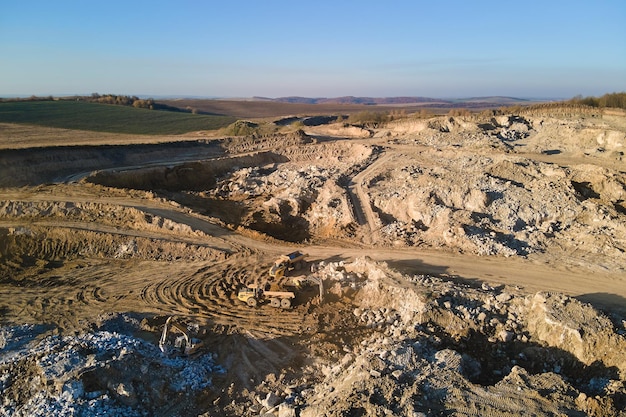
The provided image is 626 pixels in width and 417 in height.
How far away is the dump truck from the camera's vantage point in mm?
13961

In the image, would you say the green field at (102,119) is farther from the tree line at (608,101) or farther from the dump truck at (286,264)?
the tree line at (608,101)

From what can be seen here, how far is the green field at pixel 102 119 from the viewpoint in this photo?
41125mm

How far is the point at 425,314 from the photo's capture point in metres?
11.6

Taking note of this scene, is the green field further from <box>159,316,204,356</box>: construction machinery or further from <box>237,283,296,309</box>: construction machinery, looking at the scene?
<box>159,316,204,356</box>: construction machinery

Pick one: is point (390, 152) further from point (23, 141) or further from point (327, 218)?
point (23, 141)

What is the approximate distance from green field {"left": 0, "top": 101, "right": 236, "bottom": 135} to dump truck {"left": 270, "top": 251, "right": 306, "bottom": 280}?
31.2m

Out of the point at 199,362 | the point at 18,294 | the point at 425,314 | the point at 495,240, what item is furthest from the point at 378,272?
the point at 18,294

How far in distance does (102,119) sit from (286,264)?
40878mm

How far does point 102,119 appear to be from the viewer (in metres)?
46.2

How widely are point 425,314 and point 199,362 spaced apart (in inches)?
249

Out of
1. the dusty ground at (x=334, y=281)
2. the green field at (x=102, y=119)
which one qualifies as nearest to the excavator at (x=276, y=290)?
the dusty ground at (x=334, y=281)

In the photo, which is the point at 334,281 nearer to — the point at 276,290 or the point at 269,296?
the point at 276,290

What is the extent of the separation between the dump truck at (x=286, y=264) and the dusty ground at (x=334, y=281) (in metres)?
0.72

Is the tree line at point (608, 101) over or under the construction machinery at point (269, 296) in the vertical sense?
over
